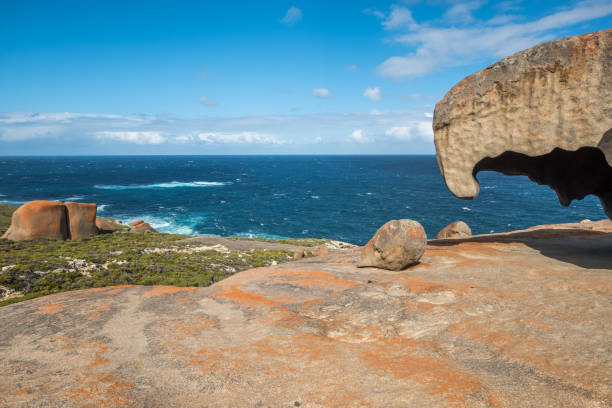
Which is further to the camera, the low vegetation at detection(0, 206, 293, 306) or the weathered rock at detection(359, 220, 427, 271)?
the low vegetation at detection(0, 206, 293, 306)

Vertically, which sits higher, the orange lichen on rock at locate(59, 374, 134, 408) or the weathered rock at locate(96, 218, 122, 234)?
the orange lichen on rock at locate(59, 374, 134, 408)

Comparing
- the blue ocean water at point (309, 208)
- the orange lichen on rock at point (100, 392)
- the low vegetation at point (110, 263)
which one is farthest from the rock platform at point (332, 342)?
the blue ocean water at point (309, 208)

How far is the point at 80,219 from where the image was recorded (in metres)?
34.0

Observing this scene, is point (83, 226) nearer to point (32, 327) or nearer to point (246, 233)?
point (246, 233)

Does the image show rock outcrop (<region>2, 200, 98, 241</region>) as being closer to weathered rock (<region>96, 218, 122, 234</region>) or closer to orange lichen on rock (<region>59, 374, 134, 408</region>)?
weathered rock (<region>96, 218, 122, 234</region>)

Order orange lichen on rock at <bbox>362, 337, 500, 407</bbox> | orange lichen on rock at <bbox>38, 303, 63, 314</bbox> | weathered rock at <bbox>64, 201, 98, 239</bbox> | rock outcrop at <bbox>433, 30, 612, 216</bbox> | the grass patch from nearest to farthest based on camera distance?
orange lichen on rock at <bbox>362, 337, 500, 407</bbox>, orange lichen on rock at <bbox>38, 303, 63, 314</bbox>, rock outcrop at <bbox>433, 30, 612, 216</bbox>, the grass patch, weathered rock at <bbox>64, 201, 98, 239</bbox>

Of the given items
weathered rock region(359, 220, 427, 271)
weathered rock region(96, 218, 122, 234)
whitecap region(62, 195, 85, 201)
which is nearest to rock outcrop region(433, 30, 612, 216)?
weathered rock region(359, 220, 427, 271)

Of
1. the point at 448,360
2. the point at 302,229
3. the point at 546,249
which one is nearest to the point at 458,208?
the point at 302,229

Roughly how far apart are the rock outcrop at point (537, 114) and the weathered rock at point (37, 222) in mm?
34040

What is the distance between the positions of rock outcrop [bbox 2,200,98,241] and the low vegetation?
1216 millimetres

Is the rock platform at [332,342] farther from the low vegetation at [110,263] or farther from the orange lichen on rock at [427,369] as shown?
the low vegetation at [110,263]

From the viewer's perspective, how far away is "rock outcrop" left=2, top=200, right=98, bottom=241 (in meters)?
30.5

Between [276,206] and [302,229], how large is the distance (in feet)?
66.9

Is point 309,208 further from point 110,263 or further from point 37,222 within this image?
point 110,263
